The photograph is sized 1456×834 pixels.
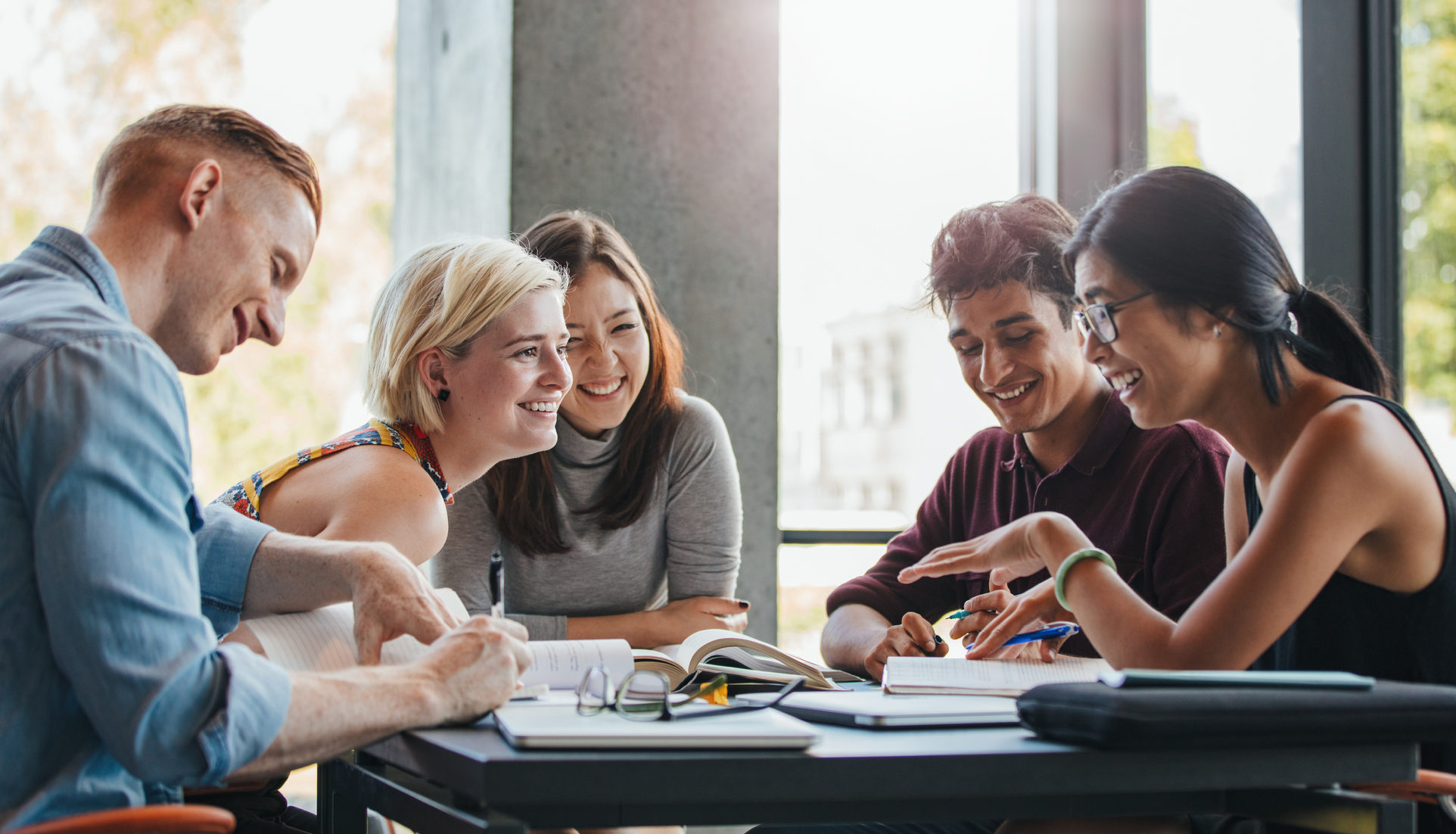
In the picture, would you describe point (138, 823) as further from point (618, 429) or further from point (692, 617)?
point (618, 429)

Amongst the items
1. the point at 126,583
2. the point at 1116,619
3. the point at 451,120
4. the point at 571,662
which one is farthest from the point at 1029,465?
the point at 451,120

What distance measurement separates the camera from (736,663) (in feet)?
5.30

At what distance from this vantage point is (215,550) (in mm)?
1490

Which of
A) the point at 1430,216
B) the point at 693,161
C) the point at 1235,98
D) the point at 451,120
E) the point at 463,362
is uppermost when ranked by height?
the point at 1235,98

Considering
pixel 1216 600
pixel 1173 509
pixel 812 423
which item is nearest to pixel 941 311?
pixel 1173 509

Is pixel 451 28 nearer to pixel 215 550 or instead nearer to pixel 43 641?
pixel 215 550

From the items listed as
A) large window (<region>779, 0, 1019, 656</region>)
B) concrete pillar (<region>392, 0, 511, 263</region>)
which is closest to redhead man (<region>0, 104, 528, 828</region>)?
concrete pillar (<region>392, 0, 511, 263</region>)

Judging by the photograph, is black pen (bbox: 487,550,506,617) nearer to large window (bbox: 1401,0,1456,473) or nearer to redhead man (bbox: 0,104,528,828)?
redhead man (bbox: 0,104,528,828)

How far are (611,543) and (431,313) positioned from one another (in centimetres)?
73

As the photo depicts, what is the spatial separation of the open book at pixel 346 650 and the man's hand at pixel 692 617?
88 centimetres

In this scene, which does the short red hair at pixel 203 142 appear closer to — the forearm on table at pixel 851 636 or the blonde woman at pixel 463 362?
the blonde woman at pixel 463 362

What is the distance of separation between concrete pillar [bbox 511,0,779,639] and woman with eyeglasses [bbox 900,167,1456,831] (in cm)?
170

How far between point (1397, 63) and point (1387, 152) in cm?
29

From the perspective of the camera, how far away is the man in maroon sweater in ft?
6.21
